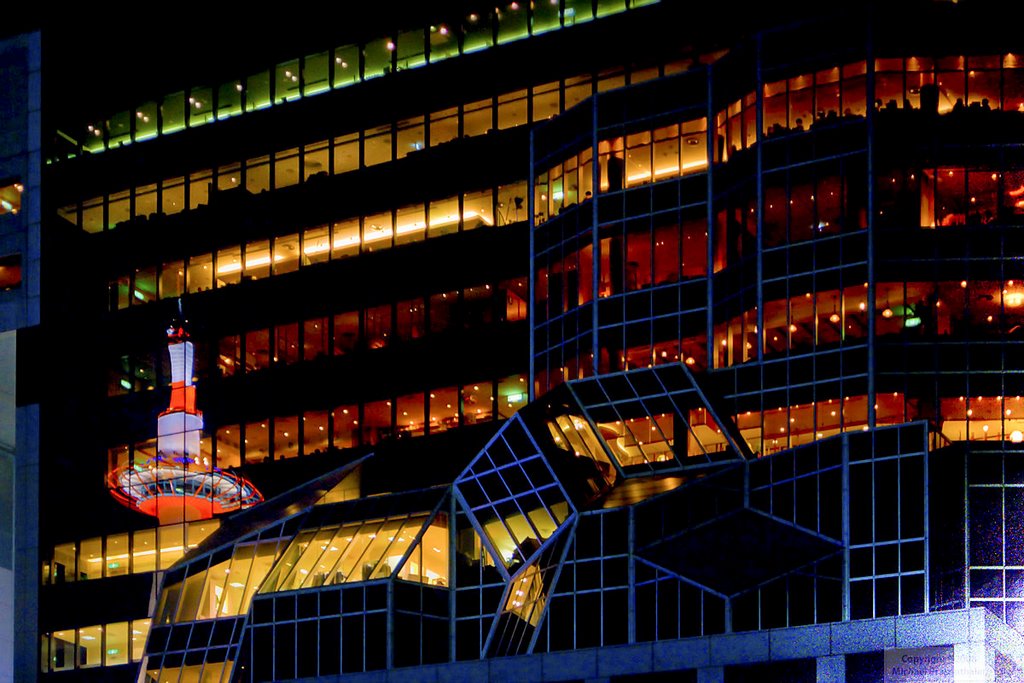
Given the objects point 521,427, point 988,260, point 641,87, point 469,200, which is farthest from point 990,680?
point 469,200

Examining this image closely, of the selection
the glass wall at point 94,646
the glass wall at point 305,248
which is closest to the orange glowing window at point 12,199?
the glass wall at point 305,248

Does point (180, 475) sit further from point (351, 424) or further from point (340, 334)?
point (340, 334)

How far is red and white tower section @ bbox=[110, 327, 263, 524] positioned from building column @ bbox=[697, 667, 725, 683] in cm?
2818

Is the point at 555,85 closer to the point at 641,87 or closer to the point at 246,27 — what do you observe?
the point at 641,87

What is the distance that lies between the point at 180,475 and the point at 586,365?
2353 centimetres

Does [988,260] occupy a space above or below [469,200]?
below

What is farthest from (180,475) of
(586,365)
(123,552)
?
(586,365)

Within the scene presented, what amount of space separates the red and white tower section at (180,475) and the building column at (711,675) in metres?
28.2

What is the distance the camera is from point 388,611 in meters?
77.8

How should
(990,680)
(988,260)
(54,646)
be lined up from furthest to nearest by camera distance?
(54,646) → (988,260) → (990,680)

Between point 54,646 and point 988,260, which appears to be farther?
point 54,646

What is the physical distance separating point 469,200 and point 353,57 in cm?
1152

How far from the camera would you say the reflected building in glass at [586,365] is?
70.9 metres

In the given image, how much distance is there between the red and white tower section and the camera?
9131cm
